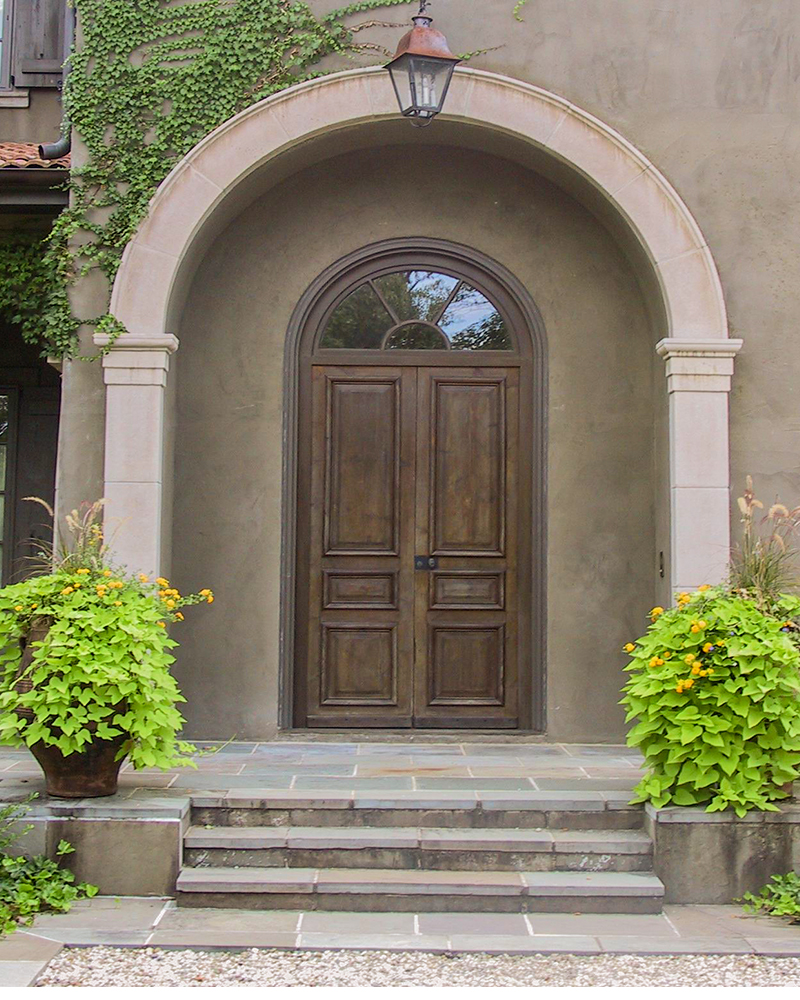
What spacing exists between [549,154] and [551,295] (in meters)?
0.93

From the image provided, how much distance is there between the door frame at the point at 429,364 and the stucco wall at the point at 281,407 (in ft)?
0.19

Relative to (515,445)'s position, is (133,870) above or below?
below

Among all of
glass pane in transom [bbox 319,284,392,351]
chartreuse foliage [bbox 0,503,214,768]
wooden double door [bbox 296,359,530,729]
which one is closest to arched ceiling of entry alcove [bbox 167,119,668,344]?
glass pane in transom [bbox 319,284,392,351]

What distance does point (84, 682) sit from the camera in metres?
5.26

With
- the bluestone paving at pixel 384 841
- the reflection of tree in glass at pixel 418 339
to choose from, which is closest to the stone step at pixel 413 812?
the bluestone paving at pixel 384 841

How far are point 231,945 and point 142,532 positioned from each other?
2.75 meters

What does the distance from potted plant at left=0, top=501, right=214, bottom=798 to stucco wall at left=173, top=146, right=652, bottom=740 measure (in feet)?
5.25

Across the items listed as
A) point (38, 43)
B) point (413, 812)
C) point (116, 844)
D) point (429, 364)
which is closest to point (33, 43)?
point (38, 43)

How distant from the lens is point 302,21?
274 inches

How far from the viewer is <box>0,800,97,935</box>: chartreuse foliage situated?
4.94 meters

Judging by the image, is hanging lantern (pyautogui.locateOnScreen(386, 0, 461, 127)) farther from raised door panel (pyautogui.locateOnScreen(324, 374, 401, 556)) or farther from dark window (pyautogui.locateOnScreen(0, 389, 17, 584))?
dark window (pyautogui.locateOnScreen(0, 389, 17, 584))

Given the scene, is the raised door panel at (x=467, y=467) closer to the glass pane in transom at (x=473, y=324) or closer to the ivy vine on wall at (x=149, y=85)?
the glass pane in transom at (x=473, y=324)
